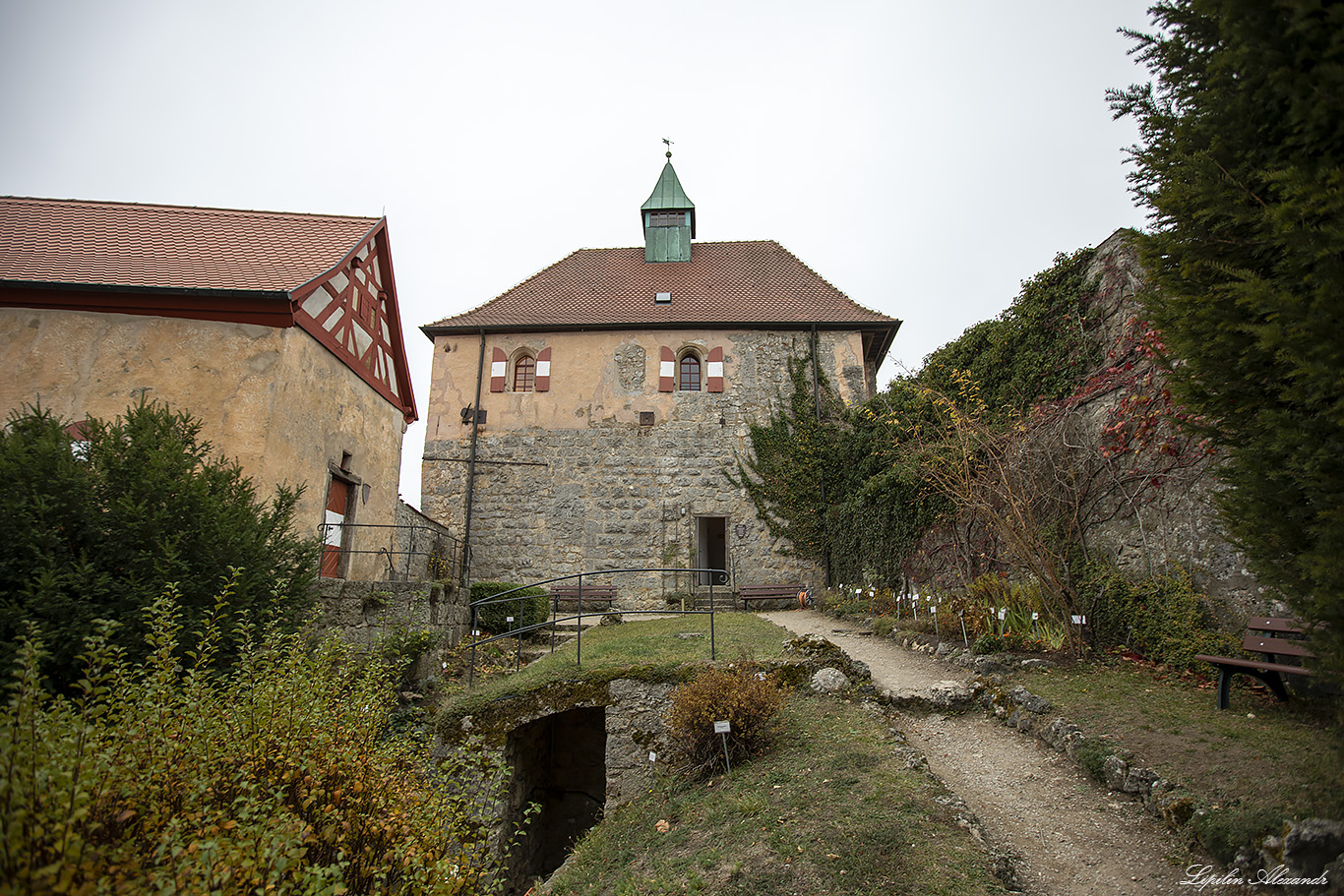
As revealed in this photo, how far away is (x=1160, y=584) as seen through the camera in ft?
20.0

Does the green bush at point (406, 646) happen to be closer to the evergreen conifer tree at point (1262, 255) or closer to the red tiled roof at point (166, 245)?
the red tiled roof at point (166, 245)

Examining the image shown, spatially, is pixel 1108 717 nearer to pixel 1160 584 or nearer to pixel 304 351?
pixel 1160 584

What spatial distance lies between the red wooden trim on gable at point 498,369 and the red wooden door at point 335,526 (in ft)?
22.3

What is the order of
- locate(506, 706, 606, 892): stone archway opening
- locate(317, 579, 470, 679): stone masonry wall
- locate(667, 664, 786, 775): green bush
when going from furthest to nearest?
1. locate(317, 579, 470, 679): stone masonry wall
2. locate(506, 706, 606, 892): stone archway opening
3. locate(667, 664, 786, 775): green bush

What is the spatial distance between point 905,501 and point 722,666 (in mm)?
5832

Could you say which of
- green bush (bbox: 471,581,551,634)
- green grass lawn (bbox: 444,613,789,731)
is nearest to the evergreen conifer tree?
green grass lawn (bbox: 444,613,789,731)

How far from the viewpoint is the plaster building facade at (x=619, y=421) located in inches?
616

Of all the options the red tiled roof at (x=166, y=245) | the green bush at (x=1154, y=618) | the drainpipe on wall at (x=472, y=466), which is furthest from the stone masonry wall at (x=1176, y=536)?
the drainpipe on wall at (x=472, y=466)

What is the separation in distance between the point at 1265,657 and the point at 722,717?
4.07 m

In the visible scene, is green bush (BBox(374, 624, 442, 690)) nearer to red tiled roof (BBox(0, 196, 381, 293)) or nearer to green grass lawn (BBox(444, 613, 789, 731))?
green grass lawn (BBox(444, 613, 789, 731))

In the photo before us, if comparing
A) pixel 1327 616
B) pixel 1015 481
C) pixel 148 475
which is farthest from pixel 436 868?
pixel 1015 481

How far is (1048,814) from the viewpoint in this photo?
13.3 ft

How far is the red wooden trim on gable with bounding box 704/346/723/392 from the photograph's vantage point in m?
16.5

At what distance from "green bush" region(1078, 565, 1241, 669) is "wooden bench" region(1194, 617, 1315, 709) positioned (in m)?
0.41
